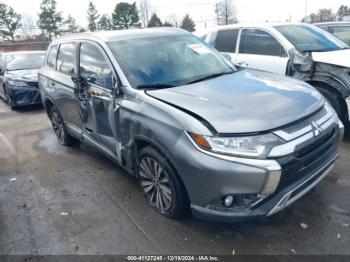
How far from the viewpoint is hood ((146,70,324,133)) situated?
7.91ft

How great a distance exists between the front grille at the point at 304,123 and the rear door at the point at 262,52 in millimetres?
2412

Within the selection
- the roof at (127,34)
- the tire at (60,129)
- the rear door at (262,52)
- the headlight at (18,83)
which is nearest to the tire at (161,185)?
the roof at (127,34)

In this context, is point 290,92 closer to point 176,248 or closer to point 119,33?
point 176,248

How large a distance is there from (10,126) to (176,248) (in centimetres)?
589

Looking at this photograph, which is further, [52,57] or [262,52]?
[262,52]

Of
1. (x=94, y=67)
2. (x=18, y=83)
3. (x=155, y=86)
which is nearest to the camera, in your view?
(x=155, y=86)

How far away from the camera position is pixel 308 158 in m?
2.52

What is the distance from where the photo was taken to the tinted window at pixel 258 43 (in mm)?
5359

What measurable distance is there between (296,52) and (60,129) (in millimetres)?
4233

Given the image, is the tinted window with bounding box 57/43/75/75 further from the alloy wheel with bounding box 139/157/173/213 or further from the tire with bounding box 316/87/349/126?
the tire with bounding box 316/87/349/126

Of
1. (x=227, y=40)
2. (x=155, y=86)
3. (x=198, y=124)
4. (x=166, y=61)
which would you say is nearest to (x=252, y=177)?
(x=198, y=124)

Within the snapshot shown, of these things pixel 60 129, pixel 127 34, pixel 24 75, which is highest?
pixel 127 34

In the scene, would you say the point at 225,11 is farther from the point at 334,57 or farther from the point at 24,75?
the point at 334,57

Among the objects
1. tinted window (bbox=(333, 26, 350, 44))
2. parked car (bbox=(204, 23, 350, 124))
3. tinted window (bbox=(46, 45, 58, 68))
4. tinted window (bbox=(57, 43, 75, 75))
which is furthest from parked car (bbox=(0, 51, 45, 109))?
tinted window (bbox=(333, 26, 350, 44))
